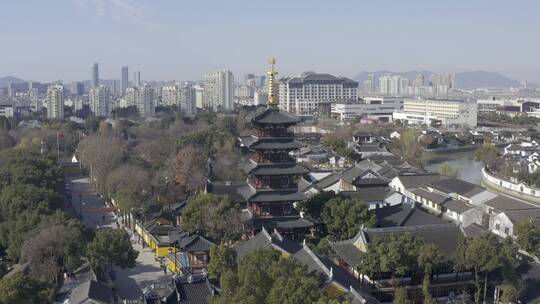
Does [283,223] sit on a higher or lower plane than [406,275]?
higher

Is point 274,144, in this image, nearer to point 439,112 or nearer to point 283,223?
point 283,223

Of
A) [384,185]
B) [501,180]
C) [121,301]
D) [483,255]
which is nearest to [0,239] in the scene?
[121,301]

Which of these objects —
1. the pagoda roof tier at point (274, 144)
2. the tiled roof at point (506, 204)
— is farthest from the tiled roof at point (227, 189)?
the tiled roof at point (506, 204)

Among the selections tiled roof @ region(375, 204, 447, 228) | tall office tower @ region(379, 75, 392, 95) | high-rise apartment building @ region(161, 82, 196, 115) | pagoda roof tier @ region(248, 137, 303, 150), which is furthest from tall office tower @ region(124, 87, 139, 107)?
tall office tower @ region(379, 75, 392, 95)

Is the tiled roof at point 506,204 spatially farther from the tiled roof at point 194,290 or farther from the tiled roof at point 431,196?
the tiled roof at point 194,290

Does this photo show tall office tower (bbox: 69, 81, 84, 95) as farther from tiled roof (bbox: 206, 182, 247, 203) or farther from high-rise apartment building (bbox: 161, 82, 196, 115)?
tiled roof (bbox: 206, 182, 247, 203)

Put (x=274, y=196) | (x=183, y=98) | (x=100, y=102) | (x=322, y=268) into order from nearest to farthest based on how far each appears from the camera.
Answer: (x=322, y=268), (x=274, y=196), (x=100, y=102), (x=183, y=98)

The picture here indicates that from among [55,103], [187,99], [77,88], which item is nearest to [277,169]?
[55,103]
